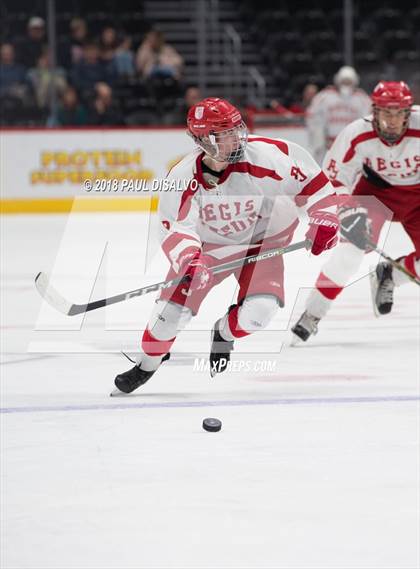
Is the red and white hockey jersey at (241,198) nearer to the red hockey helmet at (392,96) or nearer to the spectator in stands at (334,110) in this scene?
the red hockey helmet at (392,96)

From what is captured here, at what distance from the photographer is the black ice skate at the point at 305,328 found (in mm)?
5191

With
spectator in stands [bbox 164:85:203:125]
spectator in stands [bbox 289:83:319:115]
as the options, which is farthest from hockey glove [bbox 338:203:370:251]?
spectator in stands [bbox 289:83:319:115]

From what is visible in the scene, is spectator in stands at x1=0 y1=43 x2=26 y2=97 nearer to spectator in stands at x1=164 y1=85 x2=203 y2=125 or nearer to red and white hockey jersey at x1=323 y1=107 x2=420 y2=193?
spectator in stands at x1=164 y1=85 x2=203 y2=125

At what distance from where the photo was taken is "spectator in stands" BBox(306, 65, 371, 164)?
10805 millimetres

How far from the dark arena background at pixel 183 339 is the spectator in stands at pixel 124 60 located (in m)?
0.02

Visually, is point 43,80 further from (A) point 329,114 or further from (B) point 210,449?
(B) point 210,449

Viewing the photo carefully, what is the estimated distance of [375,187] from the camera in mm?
5504

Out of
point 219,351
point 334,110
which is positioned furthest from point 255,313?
point 334,110

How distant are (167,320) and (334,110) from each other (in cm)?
705

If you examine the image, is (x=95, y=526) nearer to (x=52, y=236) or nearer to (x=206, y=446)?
(x=206, y=446)

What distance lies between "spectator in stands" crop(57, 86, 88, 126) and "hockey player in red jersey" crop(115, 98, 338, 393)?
620cm

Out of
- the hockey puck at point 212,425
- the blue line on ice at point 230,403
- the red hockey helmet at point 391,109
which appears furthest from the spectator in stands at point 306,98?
the hockey puck at point 212,425

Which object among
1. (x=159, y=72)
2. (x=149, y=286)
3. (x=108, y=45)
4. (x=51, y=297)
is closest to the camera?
(x=149, y=286)

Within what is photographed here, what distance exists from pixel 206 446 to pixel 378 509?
0.78 metres
